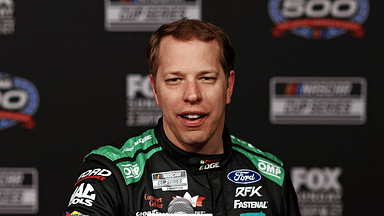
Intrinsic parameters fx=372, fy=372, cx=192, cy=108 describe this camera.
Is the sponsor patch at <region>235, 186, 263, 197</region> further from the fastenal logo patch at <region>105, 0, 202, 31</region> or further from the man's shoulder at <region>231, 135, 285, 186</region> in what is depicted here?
the fastenal logo patch at <region>105, 0, 202, 31</region>

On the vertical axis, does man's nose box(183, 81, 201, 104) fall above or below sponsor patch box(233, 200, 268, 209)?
above

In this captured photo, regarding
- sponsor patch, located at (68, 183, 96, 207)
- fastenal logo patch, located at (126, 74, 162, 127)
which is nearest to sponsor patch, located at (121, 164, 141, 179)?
sponsor patch, located at (68, 183, 96, 207)

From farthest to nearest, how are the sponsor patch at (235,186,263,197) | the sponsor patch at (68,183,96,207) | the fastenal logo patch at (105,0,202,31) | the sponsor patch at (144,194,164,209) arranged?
1. the fastenal logo patch at (105,0,202,31)
2. the sponsor patch at (235,186,263,197)
3. the sponsor patch at (144,194,164,209)
4. the sponsor patch at (68,183,96,207)

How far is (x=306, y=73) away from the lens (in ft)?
8.14

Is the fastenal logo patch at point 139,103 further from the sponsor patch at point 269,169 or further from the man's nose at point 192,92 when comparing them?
the man's nose at point 192,92

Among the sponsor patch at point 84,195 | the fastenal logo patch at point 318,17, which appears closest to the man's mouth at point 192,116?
the sponsor patch at point 84,195

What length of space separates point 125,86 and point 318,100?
4.25ft

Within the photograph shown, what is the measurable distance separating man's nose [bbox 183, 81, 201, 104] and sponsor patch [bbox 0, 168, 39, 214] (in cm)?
175

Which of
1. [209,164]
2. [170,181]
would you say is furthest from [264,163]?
[170,181]

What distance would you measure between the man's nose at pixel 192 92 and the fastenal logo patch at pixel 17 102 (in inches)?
65.6

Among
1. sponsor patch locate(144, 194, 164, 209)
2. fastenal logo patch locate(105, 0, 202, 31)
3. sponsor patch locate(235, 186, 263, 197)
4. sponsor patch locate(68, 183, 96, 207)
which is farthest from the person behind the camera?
fastenal logo patch locate(105, 0, 202, 31)

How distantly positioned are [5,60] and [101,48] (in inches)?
25.0

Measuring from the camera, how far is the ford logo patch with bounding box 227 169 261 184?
4.51 ft

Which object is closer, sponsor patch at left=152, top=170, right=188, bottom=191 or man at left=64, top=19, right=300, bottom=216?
man at left=64, top=19, right=300, bottom=216
